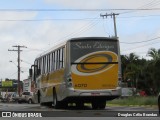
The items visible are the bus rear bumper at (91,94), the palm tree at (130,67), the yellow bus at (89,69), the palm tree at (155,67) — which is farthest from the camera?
the palm tree at (130,67)

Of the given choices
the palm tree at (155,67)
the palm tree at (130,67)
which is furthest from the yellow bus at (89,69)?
the palm tree at (130,67)

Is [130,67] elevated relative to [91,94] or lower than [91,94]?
elevated

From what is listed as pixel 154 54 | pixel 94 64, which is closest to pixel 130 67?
pixel 154 54

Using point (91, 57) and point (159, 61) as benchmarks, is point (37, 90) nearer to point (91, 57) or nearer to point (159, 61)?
point (91, 57)

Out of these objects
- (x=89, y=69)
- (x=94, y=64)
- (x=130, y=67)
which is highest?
(x=130, y=67)

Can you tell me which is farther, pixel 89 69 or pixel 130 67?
pixel 130 67

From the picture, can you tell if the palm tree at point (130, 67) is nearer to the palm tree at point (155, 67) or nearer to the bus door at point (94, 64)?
the palm tree at point (155, 67)

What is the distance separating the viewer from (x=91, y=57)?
78.3 feet

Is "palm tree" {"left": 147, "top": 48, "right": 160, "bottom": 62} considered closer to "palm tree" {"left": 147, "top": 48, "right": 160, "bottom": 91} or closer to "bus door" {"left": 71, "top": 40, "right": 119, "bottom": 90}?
"palm tree" {"left": 147, "top": 48, "right": 160, "bottom": 91}

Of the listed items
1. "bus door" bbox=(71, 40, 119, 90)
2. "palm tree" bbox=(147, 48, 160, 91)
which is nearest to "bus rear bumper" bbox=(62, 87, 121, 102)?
"bus door" bbox=(71, 40, 119, 90)

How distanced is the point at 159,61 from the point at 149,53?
19.3 ft

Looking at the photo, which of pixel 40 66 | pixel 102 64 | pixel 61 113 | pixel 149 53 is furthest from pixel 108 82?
pixel 149 53

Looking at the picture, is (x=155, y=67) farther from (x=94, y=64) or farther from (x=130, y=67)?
(x=94, y=64)

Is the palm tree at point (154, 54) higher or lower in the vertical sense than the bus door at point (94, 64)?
higher
